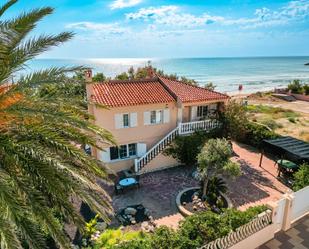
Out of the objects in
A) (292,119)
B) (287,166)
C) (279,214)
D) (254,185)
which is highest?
(279,214)

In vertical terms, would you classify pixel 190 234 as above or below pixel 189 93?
below

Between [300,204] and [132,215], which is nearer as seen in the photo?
[300,204]

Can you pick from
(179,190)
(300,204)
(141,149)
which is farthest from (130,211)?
(300,204)

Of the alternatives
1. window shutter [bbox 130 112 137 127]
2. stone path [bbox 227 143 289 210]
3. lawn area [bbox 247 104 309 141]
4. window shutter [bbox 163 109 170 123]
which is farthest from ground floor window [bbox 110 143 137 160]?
lawn area [bbox 247 104 309 141]

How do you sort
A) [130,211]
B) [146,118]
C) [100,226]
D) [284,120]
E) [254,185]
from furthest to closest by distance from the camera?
[284,120] < [146,118] < [254,185] < [130,211] < [100,226]

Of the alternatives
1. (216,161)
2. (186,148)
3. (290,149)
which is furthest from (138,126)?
(290,149)

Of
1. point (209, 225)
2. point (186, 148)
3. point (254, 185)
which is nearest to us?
point (209, 225)

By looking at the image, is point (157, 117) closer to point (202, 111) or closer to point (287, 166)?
point (202, 111)

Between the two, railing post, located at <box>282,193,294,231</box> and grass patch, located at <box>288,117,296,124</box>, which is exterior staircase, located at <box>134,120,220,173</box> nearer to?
railing post, located at <box>282,193,294,231</box>
